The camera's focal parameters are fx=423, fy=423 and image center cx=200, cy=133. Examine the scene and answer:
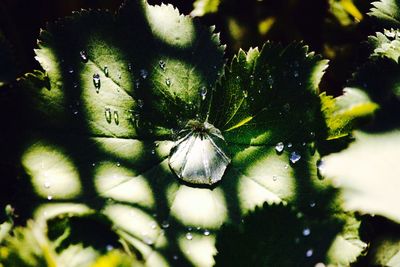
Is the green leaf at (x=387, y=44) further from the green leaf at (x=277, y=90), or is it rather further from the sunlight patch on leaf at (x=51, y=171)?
the sunlight patch on leaf at (x=51, y=171)

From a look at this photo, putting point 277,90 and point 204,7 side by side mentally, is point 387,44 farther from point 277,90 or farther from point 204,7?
point 204,7

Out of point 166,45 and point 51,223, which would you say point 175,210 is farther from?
point 166,45

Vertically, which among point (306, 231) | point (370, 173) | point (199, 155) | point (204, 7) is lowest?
point (306, 231)

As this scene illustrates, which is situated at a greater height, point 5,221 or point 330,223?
point 5,221

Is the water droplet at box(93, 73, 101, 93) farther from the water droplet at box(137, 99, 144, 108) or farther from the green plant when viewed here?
the water droplet at box(137, 99, 144, 108)

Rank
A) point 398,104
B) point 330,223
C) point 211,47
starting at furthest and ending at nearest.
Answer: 1. point 211,47
2. point 330,223
3. point 398,104

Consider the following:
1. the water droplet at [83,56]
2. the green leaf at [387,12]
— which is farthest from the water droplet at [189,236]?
the green leaf at [387,12]

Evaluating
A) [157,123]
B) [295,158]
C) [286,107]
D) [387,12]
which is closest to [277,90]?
[286,107]

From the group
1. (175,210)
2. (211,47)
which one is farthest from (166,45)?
(175,210)
